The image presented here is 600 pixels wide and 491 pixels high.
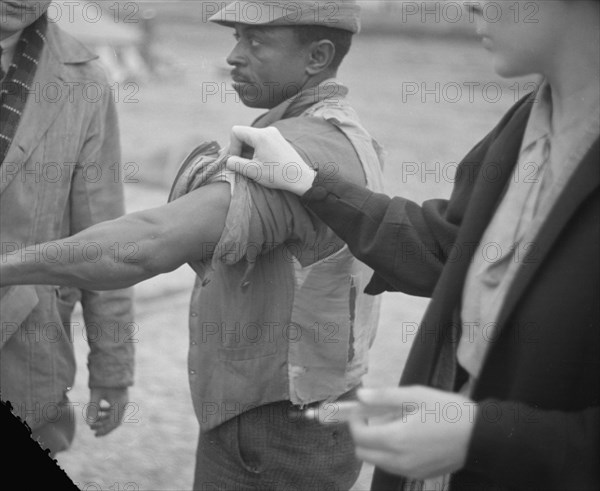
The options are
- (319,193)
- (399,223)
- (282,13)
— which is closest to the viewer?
(399,223)

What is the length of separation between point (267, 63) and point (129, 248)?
621 mm

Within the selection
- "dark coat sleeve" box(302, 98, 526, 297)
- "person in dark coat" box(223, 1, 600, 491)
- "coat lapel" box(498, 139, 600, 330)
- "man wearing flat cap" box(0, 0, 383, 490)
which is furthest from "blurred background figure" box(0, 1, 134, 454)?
"coat lapel" box(498, 139, 600, 330)

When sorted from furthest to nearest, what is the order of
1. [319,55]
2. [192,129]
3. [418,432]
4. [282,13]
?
[192,129], [319,55], [282,13], [418,432]

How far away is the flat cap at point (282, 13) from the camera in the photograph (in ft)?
6.91

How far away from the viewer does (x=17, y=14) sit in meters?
2.28

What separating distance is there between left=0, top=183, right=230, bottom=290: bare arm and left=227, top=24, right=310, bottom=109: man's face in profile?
1.22 feet

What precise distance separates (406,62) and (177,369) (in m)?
11.3

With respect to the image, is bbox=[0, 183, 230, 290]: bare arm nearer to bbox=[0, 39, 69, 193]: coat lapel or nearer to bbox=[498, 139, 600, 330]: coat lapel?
bbox=[0, 39, 69, 193]: coat lapel

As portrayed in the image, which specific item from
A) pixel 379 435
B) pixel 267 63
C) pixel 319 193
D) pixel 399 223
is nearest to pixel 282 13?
pixel 267 63

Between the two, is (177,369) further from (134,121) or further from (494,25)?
(134,121)

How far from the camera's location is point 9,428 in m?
2.13

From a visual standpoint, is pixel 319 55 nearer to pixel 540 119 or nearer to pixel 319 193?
pixel 319 193

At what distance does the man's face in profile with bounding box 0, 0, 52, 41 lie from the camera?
226cm

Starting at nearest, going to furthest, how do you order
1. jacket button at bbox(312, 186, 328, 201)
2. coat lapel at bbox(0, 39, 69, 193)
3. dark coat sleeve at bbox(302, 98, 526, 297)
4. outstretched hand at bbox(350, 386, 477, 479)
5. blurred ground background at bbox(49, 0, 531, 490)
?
outstretched hand at bbox(350, 386, 477, 479) → dark coat sleeve at bbox(302, 98, 526, 297) → jacket button at bbox(312, 186, 328, 201) → coat lapel at bbox(0, 39, 69, 193) → blurred ground background at bbox(49, 0, 531, 490)
